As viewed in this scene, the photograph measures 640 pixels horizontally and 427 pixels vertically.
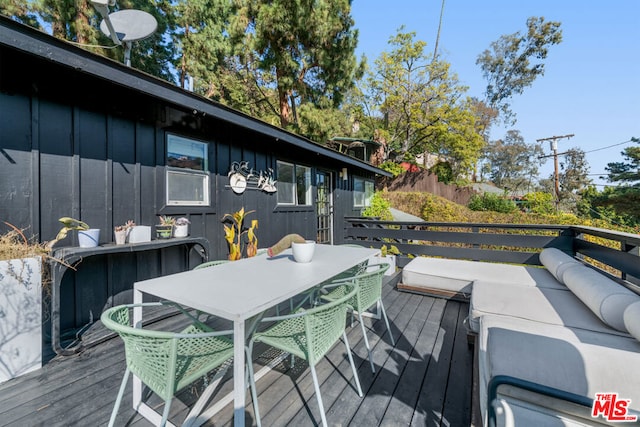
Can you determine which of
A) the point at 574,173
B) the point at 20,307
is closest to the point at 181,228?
the point at 20,307

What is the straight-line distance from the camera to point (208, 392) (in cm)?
157

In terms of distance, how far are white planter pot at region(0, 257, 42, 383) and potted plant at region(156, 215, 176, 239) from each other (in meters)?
0.98

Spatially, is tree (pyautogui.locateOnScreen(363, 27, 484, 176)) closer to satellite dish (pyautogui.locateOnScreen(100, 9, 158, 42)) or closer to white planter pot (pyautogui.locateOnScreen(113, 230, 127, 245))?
satellite dish (pyautogui.locateOnScreen(100, 9, 158, 42))

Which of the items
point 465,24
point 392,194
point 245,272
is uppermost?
point 465,24

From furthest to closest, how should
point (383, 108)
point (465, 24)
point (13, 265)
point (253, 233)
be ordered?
point (383, 108), point (465, 24), point (253, 233), point (13, 265)

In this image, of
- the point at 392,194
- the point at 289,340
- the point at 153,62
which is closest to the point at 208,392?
the point at 289,340

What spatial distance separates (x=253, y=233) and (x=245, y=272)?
227 cm

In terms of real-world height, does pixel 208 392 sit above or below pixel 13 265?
below

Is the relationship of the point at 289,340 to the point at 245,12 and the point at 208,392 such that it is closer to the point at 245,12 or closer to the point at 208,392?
the point at 208,392

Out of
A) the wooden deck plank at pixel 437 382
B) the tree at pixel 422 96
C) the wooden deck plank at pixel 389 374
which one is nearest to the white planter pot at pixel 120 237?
the wooden deck plank at pixel 389 374

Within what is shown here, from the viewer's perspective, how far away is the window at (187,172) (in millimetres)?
3145

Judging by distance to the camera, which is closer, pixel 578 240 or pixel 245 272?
pixel 245 272

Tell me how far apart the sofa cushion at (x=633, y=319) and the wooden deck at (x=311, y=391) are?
3.03ft

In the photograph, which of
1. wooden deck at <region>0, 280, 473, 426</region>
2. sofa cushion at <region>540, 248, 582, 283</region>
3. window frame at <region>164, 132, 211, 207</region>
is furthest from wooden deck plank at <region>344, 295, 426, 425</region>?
window frame at <region>164, 132, 211, 207</region>
